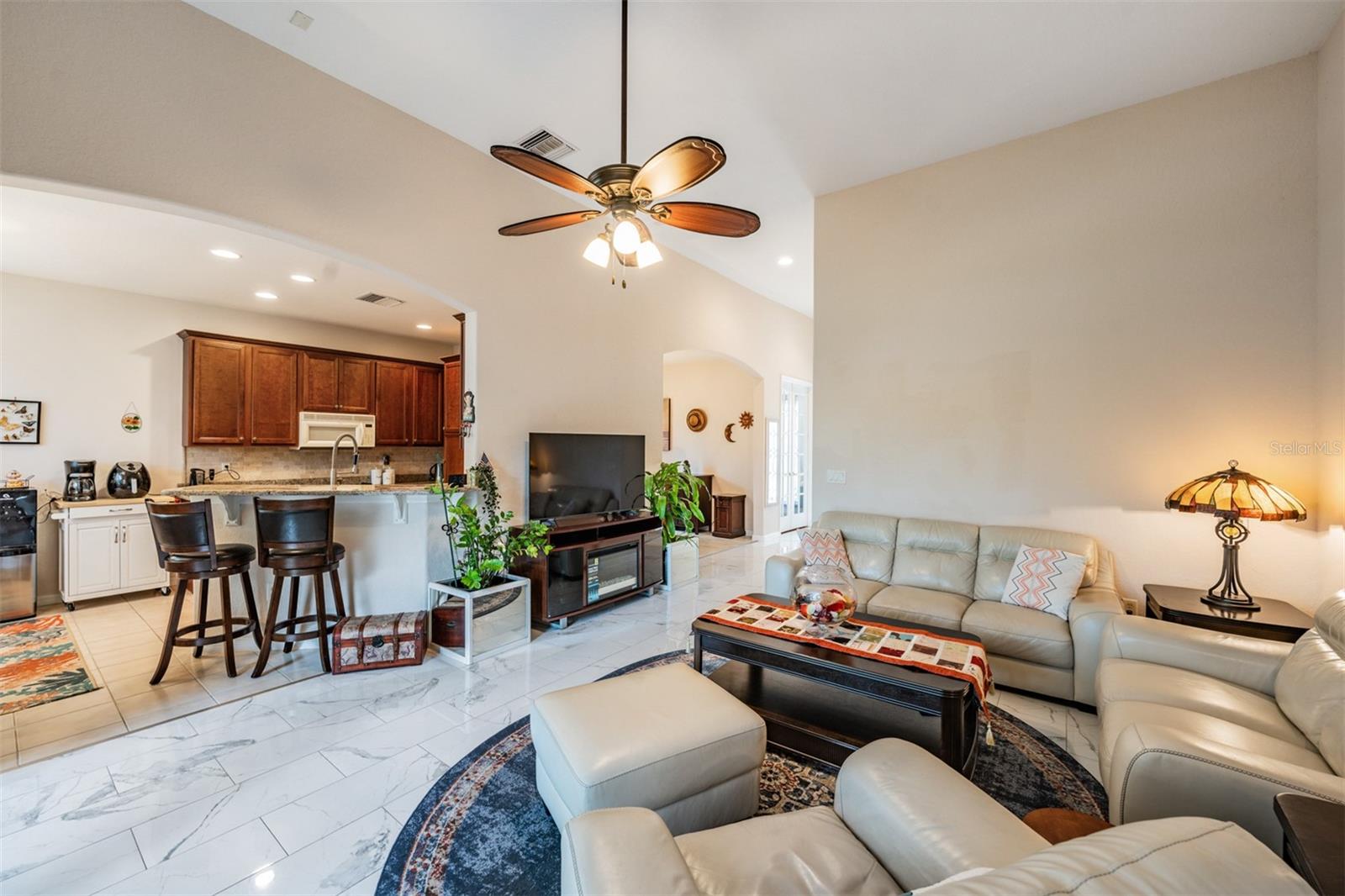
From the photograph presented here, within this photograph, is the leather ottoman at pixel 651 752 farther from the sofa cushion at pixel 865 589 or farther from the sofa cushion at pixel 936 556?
the sofa cushion at pixel 936 556

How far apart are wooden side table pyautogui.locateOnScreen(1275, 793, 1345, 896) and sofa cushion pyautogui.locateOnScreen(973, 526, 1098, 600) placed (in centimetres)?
238

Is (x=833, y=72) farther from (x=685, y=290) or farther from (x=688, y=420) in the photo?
(x=688, y=420)

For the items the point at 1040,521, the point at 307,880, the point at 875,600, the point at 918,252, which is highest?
the point at 918,252

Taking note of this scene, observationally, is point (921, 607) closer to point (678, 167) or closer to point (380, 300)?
point (678, 167)

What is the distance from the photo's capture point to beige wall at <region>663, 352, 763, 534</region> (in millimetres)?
7656

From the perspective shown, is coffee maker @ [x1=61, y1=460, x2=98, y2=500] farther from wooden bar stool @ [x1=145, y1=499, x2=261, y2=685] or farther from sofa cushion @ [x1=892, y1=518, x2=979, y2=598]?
sofa cushion @ [x1=892, y1=518, x2=979, y2=598]

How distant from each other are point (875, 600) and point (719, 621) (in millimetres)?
1202

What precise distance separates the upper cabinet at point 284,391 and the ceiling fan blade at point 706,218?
5385 mm

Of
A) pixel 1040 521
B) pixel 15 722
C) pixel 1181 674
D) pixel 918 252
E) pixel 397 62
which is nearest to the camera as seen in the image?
pixel 1181 674

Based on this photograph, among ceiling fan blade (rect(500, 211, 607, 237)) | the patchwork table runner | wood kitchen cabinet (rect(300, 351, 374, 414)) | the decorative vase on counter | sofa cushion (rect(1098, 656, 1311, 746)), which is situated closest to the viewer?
sofa cushion (rect(1098, 656, 1311, 746))

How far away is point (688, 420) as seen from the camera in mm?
8445

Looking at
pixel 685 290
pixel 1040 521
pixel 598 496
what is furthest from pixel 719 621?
pixel 685 290

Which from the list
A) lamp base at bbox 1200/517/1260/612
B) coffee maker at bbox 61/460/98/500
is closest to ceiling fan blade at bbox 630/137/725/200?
lamp base at bbox 1200/517/1260/612

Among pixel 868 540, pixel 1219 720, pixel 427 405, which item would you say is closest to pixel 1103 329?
pixel 868 540
